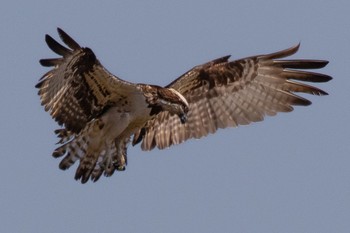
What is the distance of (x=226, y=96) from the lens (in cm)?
1806

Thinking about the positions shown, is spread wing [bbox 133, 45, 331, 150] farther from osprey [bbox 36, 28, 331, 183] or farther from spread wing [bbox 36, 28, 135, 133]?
spread wing [bbox 36, 28, 135, 133]

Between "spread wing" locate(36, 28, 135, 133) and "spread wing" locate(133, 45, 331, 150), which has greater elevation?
"spread wing" locate(36, 28, 135, 133)

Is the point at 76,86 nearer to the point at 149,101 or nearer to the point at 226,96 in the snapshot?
the point at 149,101

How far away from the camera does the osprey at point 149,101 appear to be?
16469 mm

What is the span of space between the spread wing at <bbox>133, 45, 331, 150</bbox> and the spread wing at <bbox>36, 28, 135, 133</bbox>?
1210mm

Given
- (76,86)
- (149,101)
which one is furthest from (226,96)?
(76,86)

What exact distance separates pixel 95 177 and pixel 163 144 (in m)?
1.33

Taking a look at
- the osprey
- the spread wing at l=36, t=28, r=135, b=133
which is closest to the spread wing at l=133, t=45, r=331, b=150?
the osprey

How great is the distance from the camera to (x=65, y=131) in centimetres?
1698

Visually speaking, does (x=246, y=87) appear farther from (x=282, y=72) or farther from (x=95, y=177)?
(x=95, y=177)

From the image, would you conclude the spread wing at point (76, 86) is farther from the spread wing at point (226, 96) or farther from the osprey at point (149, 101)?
the spread wing at point (226, 96)

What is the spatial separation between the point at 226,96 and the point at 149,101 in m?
1.70

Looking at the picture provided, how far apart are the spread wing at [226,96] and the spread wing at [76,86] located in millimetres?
1210

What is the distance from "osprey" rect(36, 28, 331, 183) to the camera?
54.0ft
